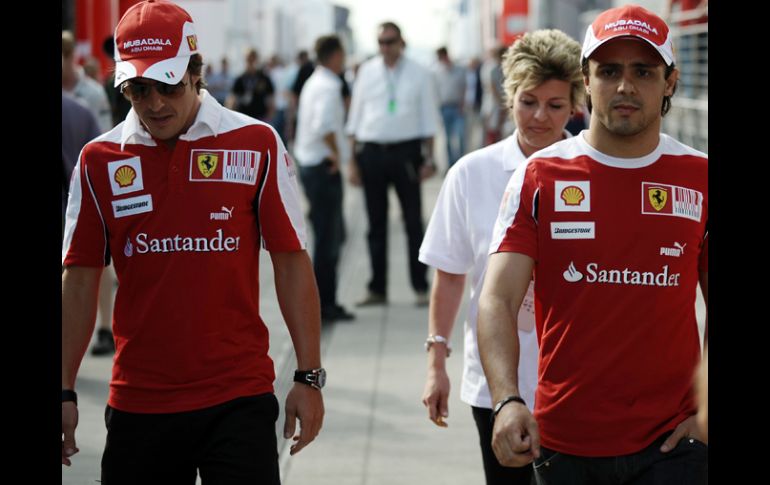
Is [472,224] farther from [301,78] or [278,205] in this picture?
[301,78]

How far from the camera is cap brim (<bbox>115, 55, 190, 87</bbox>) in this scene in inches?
138

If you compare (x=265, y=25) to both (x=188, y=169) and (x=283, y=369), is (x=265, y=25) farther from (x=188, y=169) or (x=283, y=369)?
(x=188, y=169)

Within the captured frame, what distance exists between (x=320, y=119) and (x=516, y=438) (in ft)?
23.2

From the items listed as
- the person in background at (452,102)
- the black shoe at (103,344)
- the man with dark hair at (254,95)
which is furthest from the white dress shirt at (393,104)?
the man with dark hair at (254,95)

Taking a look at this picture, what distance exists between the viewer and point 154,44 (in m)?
3.56

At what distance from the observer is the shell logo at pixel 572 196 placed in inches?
128

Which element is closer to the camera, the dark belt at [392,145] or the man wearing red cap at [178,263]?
the man wearing red cap at [178,263]

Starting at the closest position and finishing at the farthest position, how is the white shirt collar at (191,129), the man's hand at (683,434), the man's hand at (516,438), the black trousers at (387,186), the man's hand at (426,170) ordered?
the man's hand at (516,438) < the man's hand at (683,434) < the white shirt collar at (191,129) < the black trousers at (387,186) < the man's hand at (426,170)

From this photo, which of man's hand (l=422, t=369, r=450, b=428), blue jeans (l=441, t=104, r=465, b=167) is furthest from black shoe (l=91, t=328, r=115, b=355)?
blue jeans (l=441, t=104, r=465, b=167)

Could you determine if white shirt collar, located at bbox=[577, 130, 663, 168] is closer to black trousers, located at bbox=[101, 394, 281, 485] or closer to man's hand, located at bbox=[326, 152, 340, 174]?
black trousers, located at bbox=[101, 394, 281, 485]

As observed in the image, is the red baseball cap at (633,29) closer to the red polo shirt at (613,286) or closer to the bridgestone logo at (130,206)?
the red polo shirt at (613,286)

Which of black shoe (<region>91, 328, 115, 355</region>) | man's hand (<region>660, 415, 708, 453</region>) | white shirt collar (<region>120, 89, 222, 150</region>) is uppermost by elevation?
white shirt collar (<region>120, 89, 222, 150</region>)

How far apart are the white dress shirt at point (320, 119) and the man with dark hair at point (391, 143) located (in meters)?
0.32
